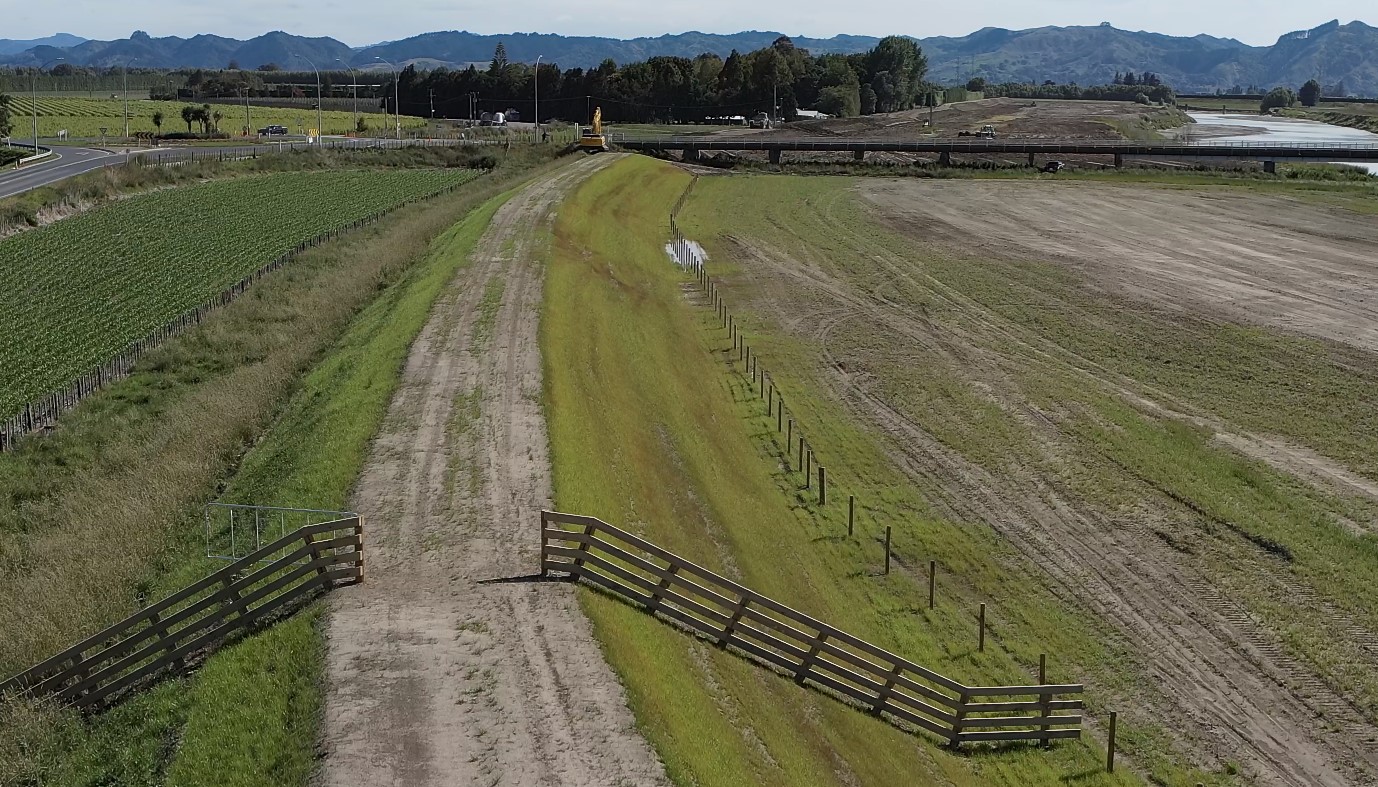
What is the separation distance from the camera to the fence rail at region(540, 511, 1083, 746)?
1978 centimetres

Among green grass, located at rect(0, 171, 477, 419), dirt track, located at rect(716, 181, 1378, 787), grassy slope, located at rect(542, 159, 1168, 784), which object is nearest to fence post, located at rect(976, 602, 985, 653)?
grassy slope, located at rect(542, 159, 1168, 784)

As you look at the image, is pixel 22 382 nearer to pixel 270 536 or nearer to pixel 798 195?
pixel 270 536

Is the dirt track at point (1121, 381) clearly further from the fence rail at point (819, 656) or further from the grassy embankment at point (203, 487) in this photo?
the grassy embankment at point (203, 487)

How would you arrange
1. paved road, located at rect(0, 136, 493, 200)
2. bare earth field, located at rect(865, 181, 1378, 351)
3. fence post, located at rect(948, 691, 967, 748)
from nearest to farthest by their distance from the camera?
fence post, located at rect(948, 691, 967, 748), bare earth field, located at rect(865, 181, 1378, 351), paved road, located at rect(0, 136, 493, 200)

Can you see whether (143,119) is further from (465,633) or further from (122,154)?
(465,633)

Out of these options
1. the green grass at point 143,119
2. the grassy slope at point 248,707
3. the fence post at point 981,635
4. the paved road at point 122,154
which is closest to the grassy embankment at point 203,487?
the grassy slope at point 248,707

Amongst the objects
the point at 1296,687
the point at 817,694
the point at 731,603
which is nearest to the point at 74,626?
the point at 731,603

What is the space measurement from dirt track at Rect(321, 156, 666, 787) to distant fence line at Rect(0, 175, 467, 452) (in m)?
9.62

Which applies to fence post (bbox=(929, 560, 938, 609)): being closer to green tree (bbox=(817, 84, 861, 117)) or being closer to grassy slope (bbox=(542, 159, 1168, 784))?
grassy slope (bbox=(542, 159, 1168, 784))

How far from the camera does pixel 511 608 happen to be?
2036cm

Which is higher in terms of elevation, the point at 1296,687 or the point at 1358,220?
the point at 1358,220

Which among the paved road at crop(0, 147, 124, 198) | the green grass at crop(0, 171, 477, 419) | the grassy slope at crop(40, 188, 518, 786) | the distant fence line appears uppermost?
the paved road at crop(0, 147, 124, 198)

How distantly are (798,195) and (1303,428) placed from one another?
61.3 metres

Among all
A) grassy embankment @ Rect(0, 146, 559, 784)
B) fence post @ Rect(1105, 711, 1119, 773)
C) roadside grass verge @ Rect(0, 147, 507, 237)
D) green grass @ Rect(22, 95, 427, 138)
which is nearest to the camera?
grassy embankment @ Rect(0, 146, 559, 784)
